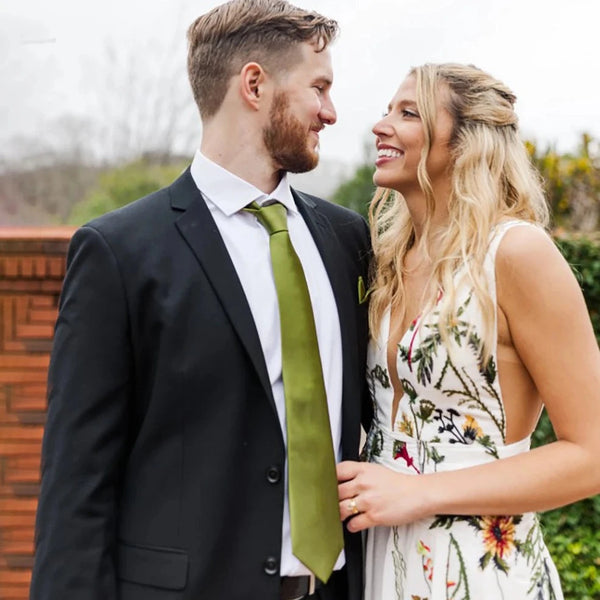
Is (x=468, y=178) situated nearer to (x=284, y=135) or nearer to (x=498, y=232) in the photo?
(x=498, y=232)

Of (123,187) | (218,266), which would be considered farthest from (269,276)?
(123,187)

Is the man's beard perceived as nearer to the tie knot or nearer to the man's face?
the man's face

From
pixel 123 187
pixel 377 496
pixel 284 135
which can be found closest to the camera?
pixel 377 496

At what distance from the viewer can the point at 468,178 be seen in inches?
92.0

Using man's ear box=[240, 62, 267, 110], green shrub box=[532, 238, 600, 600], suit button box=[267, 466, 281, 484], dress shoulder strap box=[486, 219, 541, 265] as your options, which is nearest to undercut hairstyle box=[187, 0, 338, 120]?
man's ear box=[240, 62, 267, 110]

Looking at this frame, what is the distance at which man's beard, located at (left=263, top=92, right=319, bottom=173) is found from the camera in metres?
2.25

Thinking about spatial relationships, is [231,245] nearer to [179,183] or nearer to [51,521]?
[179,183]

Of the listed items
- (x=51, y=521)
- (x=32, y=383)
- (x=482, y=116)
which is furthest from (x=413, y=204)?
(x=32, y=383)

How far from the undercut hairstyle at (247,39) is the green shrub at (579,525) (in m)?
2.78

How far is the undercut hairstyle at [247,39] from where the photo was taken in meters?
2.27

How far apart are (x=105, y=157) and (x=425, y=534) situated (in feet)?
50.6

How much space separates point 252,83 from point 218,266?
0.53 m

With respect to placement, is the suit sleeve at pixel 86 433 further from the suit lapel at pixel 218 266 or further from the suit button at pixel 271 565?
the suit button at pixel 271 565

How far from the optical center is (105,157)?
16.7 m
